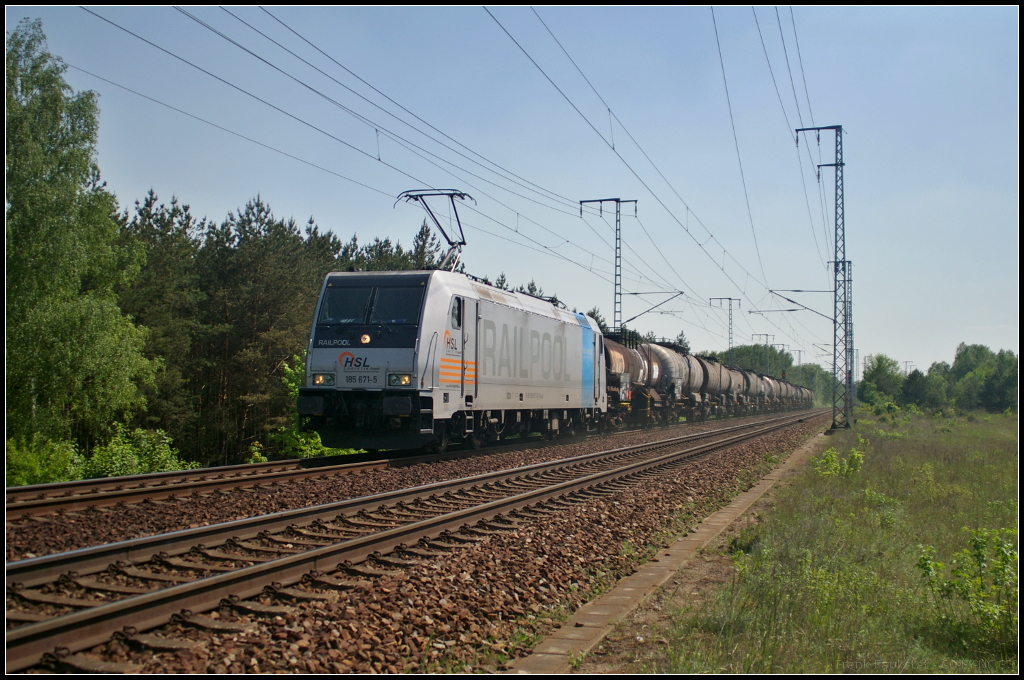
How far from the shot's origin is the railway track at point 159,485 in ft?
27.2

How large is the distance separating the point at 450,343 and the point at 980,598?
10259mm

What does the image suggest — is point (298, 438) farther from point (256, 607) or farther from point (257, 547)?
point (256, 607)

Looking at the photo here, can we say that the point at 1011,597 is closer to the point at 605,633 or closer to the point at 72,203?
the point at 605,633

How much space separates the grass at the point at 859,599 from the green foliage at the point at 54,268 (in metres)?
22.4

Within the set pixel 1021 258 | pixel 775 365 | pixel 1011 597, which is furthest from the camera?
pixel 775 365

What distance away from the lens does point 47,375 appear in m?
23.8

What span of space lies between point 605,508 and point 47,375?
21.3 m

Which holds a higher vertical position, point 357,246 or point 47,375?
point 357,246

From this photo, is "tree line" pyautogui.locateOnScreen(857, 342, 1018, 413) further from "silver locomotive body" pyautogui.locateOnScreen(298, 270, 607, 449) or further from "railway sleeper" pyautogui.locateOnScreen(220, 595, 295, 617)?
"railway sleeper" pyautogui.locateOnScreen(220, 595, 295, 617)

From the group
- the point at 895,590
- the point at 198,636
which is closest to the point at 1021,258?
the point at 895,590

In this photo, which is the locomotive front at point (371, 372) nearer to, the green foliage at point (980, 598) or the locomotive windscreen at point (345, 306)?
the locomotive windscreen at point (345, 306)

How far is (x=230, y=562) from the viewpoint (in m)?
6.38

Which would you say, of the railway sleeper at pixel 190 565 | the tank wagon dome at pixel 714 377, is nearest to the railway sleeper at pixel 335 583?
the railway sleeper at pixel 190 565

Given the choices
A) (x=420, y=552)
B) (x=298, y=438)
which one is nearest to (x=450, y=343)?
(x=420, y=552)
